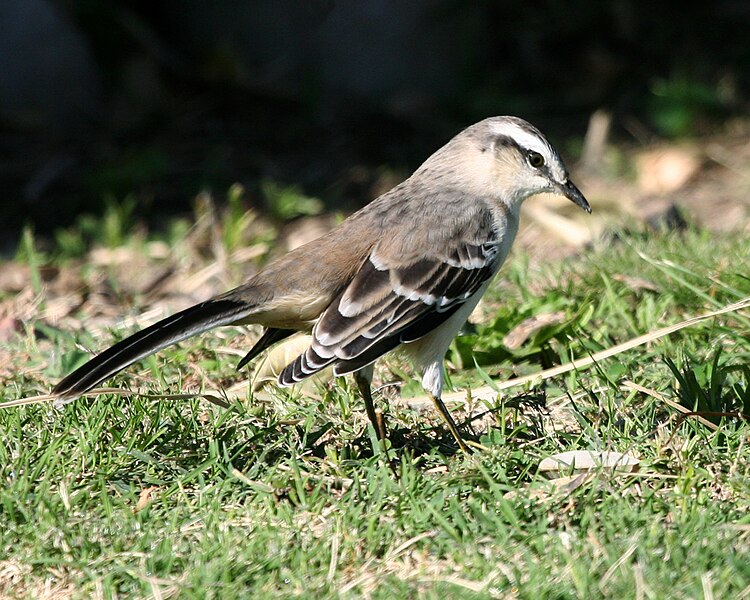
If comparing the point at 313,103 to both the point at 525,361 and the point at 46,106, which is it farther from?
the point at 525,361

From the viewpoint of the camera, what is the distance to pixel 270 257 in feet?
24.5

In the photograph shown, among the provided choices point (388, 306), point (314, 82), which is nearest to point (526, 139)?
point (388, 306)

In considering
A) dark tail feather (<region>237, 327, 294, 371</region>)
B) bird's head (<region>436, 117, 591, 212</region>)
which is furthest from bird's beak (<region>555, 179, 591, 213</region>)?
dark tail feather (<region>237, 327, 294, 371</region>)

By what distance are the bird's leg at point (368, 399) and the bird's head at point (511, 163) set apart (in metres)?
1.13

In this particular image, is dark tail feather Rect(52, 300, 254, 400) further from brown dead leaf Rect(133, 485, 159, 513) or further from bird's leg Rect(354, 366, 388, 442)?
bird's leg Rect(354, 366, 388, 442)

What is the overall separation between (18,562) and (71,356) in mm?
1753

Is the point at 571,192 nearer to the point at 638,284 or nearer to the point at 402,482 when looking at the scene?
the point at 638,284

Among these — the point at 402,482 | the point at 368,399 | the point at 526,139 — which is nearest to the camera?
the point at 402,482

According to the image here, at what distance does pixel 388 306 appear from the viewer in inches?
186

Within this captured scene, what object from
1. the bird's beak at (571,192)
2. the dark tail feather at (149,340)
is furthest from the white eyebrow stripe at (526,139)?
the dark tail feather at (149,340)

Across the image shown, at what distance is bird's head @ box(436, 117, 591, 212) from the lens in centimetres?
536

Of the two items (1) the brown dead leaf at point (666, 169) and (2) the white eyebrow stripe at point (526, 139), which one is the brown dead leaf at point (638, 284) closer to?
(2) the white eyebrow stripe at point (526, 139)

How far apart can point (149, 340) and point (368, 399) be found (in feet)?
3.41

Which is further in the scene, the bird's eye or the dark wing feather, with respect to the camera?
the bird's eye
